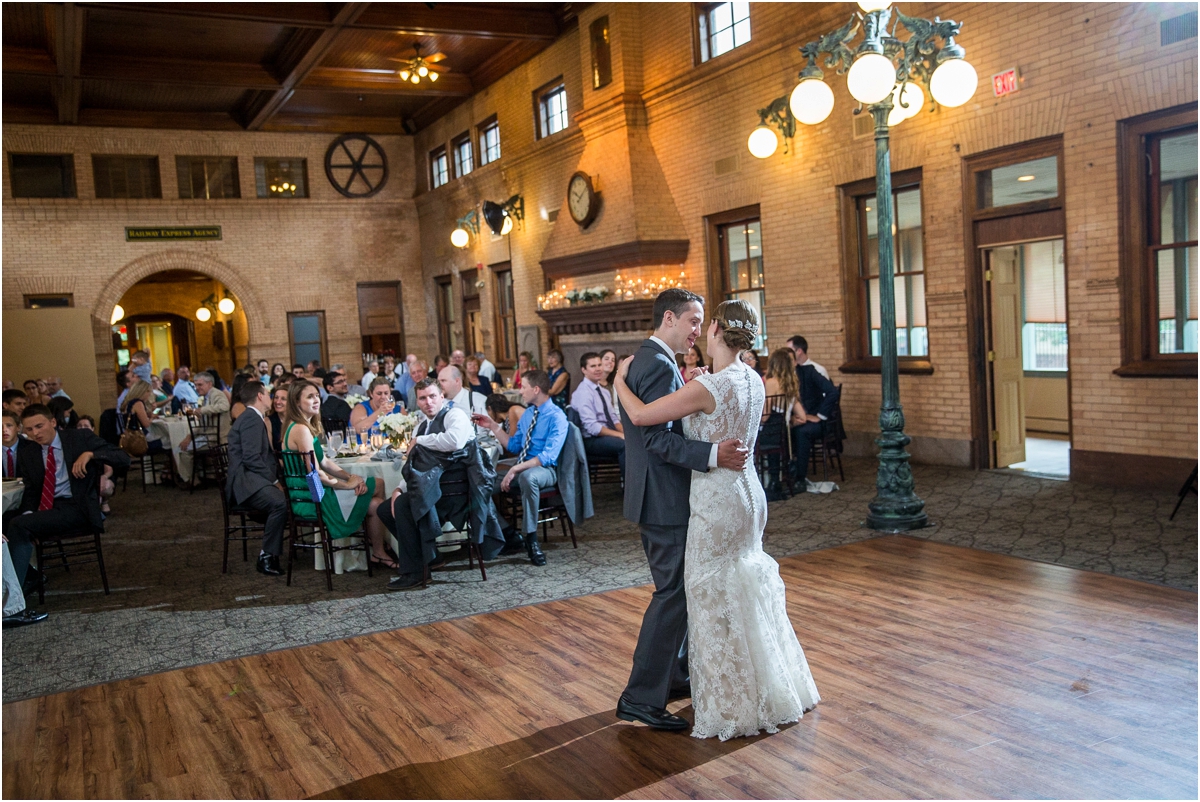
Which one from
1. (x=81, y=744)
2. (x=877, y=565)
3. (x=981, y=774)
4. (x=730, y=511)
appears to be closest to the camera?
(x=981, y=774)

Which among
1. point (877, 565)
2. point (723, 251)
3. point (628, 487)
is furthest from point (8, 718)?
point (723, 251)

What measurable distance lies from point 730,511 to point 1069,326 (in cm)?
537

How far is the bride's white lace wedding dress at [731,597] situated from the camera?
133 inches

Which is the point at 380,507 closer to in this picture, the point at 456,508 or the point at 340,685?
the point at 456,508

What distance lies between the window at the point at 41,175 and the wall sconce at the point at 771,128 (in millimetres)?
13469

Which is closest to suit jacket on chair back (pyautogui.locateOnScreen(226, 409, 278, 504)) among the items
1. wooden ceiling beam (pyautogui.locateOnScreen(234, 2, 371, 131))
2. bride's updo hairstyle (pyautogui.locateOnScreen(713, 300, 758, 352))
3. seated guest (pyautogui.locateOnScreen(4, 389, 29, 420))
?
seated guest (pyautogui.locateOnScreen(4, 389, 29, 420))

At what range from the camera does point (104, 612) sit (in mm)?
5727

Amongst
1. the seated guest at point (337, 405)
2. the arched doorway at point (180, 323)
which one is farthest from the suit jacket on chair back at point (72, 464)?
the arched doorway at point (180, 323)

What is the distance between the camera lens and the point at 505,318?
16.9m

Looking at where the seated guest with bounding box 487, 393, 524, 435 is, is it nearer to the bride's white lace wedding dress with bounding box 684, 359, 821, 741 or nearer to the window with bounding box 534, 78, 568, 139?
the bride's white lace wedding dress with bounding box 684, 359, 821, 741

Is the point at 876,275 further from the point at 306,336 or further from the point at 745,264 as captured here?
the point at 306,336

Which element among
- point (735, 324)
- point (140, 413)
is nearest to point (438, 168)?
point (140, 413)

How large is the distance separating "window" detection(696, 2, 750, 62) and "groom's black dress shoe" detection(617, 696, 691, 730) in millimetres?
8690

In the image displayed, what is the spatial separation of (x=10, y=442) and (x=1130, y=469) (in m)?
8.09
